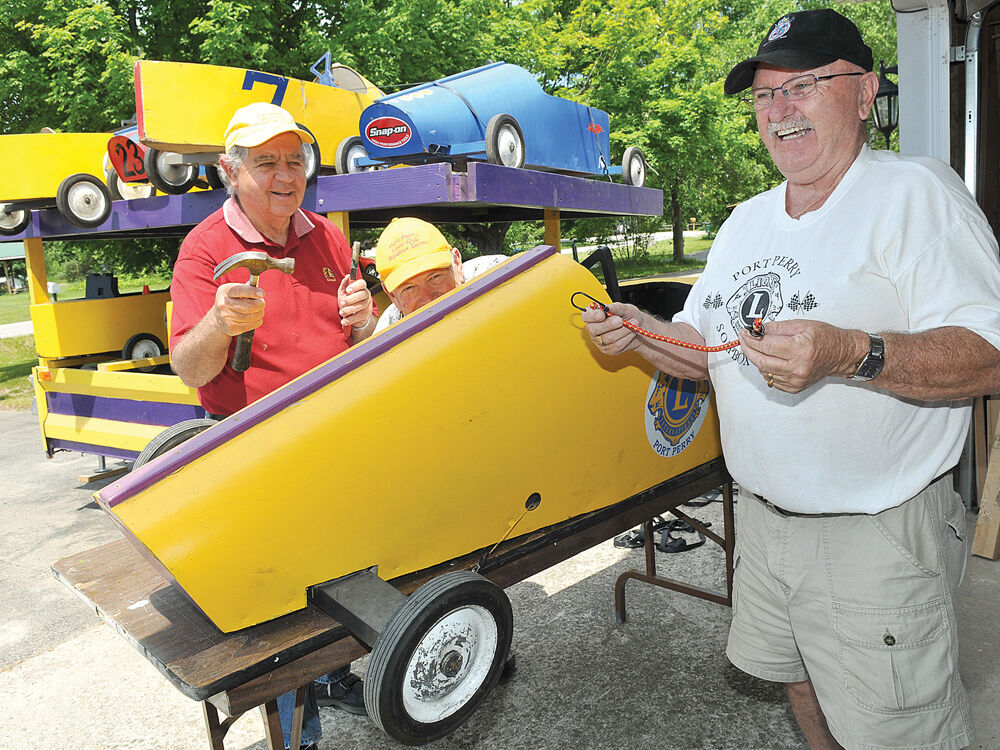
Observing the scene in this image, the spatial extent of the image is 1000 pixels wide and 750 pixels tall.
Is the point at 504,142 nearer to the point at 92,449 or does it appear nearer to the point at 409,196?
the point at 409,196

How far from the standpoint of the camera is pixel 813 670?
175 cm

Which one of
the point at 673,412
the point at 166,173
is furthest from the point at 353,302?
the point at 166,173

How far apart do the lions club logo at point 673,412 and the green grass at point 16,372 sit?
1001cm

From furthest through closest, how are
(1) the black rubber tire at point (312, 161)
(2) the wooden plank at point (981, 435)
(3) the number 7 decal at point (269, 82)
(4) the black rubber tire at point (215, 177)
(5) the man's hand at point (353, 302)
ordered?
(4) the black rubber tire at point (215, 177) → (2) the wooden plank at point (981, 435) → (3) the number 7 decal at point (269, 82) → (1) the black rubber tire at point (312, 161) → (5) the man's hand at point (353, 302)

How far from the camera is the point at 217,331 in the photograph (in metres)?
1.85

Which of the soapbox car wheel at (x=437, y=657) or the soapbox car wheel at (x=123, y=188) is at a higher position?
the soapbox car wheel at (x=123, y=188)

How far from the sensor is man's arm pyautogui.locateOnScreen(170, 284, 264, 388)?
1752 mm

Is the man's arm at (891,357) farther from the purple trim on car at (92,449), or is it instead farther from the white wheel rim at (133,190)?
the white wheel rim at (133,190)

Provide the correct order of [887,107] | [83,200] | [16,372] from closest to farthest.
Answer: [83,200]
[887,107]
[16,372]

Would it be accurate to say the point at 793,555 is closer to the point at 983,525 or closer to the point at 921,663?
the point at 921,663

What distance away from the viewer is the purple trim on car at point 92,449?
5129 millimetres

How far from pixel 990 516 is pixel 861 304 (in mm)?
2854

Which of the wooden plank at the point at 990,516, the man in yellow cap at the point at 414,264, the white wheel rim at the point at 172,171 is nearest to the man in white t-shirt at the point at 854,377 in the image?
the man in yellow cap at the point at 414,264

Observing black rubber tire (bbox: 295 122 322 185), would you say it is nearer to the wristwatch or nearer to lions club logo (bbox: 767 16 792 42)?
lions club logo (bbox: 767 16 792 42)
